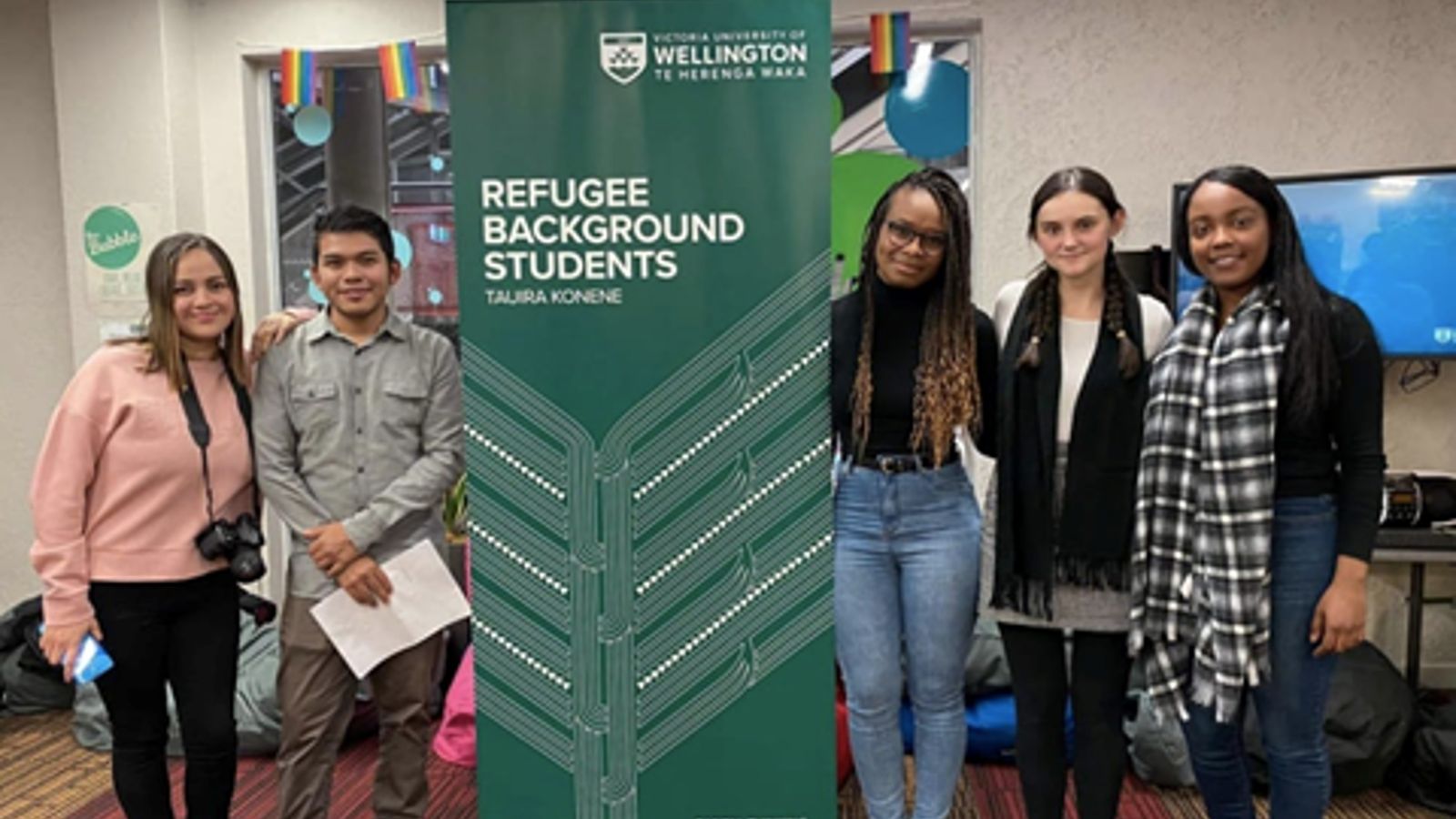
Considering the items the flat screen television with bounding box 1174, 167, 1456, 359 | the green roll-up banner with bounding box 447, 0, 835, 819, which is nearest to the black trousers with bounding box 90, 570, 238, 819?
the green roll-up banner with bounding box 447, 0, 835, 819

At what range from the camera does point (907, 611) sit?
1.96 meters

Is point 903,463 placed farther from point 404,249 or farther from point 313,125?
point 313,125

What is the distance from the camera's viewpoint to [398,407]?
212cm

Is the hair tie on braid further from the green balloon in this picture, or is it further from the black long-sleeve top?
the green balloon

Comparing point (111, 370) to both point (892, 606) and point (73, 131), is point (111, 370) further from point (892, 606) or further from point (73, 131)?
point (73, 131)

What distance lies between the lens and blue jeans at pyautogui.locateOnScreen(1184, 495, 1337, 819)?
1.84 metres

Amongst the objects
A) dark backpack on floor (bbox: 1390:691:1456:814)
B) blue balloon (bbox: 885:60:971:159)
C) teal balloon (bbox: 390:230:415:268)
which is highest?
blue balloon (bbox: 885:60:971:159)

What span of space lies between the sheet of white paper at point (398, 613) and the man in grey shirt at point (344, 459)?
0.10 ft

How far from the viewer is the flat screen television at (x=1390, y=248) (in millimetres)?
3090

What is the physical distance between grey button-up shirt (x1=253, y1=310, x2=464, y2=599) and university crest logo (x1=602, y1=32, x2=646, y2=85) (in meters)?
0.88

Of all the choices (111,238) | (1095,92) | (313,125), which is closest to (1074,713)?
(1095,92)

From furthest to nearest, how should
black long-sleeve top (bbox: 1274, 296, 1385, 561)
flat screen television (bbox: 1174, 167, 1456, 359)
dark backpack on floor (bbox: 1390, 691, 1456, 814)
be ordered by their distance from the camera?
1. flat screen television (bbox: 1174, 167, 1456, 359)
2. dark backpack on floor (bbox: 1390, 691, 1456, 814)
3. black long-sleeve top (bbox: 1274, 296, 1385, 561)

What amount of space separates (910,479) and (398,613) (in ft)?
3.42

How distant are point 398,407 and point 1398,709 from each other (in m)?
2.67
